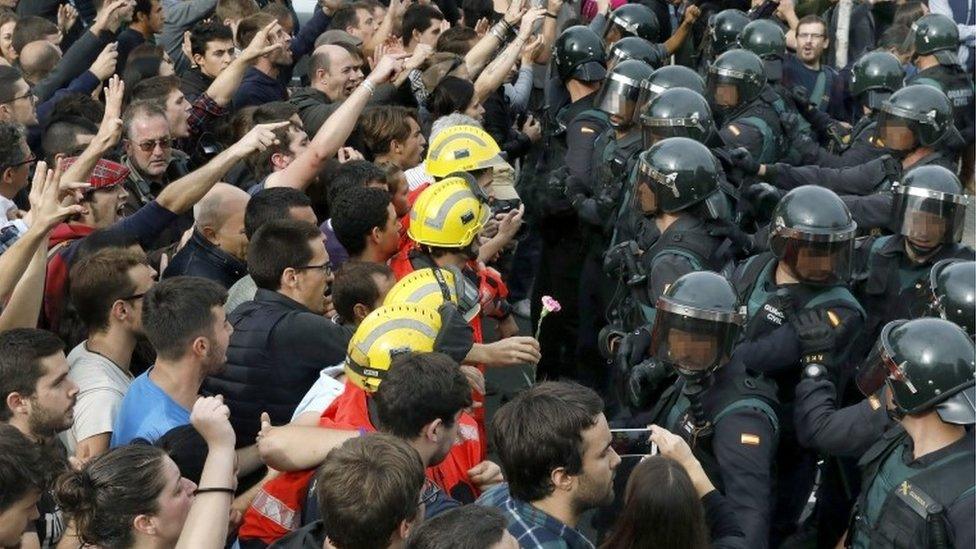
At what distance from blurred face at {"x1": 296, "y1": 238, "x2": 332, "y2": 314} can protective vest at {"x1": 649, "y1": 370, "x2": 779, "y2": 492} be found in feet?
4.80

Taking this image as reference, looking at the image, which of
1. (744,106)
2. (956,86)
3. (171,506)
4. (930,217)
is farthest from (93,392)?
(956,86)

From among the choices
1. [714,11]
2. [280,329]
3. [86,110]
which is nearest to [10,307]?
[280,329]

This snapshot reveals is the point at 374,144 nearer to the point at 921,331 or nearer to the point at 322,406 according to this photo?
the point at 322,406

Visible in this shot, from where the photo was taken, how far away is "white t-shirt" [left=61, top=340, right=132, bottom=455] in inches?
200

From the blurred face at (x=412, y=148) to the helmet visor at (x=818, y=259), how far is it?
8.27ft

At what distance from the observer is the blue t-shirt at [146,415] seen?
4.77 meters

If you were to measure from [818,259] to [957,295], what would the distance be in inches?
22.2

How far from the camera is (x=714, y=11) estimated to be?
1459 cm

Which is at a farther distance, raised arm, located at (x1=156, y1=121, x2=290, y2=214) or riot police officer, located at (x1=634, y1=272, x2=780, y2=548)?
raised arm, located at (x1=156, y1=121, x2=290, y2=214)

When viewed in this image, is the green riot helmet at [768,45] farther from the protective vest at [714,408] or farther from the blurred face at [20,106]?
the protective vest at [714,408]

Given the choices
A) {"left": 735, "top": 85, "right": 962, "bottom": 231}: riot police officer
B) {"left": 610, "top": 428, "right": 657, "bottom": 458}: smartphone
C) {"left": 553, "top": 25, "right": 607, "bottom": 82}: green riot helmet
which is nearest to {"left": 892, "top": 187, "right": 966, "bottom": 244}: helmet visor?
{"left": 735, "top": 85, "right": 962, "bottom": 231}: riot police officer

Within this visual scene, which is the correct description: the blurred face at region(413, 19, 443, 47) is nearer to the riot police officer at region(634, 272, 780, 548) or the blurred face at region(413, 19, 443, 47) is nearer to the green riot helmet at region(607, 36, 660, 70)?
the green riot helmet at region(607, 36, 660, 70)

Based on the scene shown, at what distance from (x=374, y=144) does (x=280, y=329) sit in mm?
2667

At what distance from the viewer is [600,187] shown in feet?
28.0
